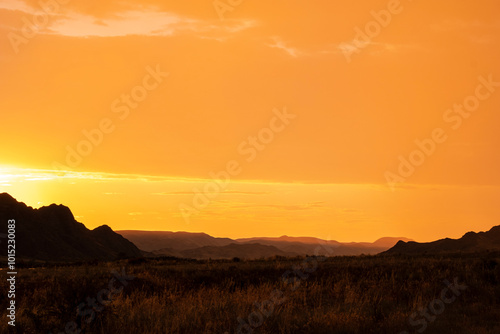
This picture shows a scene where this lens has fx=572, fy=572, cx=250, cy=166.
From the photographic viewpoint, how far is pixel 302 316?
12.6m

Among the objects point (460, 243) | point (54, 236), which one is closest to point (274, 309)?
point (460, 243)

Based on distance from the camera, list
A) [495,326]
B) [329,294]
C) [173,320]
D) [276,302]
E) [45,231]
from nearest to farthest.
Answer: [173,320] → [495,326] → [276,302] → [329,294] → [45,231]

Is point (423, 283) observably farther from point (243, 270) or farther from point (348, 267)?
point (243, 270)

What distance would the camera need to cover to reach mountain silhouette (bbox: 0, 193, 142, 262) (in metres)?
72.8

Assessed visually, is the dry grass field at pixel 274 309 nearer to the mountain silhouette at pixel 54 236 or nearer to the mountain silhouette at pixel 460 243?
the mountain silhouette at pixel 460 243

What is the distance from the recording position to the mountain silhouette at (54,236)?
72.8 m

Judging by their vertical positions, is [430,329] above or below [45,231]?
below

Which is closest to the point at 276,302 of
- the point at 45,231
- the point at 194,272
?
the point at 194,272

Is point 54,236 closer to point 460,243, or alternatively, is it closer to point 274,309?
point 460,243

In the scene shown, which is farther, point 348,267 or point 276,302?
point 348,267

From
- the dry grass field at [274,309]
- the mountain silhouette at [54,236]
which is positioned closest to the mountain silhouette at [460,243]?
the mountain silhouette at [54,236]

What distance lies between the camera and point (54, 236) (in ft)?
259

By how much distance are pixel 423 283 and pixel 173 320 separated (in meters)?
10.8

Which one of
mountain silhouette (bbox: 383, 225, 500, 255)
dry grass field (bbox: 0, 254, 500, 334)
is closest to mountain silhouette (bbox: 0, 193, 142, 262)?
mountain silhouette (bbox: 383, 225, 500, 255)
